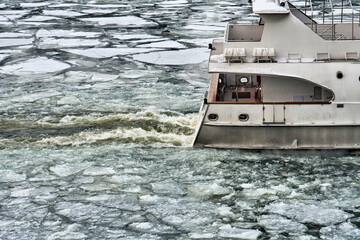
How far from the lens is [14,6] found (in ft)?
114

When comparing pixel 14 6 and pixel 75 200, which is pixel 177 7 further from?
pixel 75 200

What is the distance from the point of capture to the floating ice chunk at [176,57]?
2144cm

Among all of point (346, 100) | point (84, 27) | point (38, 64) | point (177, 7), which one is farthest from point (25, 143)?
point (177, 7)

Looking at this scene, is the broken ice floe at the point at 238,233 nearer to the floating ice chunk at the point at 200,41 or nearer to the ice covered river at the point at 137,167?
the ice covered river at the point at 137,167

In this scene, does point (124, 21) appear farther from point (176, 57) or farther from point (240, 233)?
point (240, 233)

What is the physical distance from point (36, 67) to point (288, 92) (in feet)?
34.0

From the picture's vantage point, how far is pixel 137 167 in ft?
40.7

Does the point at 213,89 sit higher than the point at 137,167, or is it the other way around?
the point at 213,89

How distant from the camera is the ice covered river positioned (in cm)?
997

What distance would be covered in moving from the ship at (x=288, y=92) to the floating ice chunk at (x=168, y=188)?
186 cm

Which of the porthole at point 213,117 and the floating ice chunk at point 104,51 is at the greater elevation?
the porthole at point 213,117

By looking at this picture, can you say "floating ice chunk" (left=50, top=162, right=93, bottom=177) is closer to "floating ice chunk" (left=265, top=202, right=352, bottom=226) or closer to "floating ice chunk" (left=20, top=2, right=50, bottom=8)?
"floating ice chunk" (left=265, top=202, right=352, bottom=226)

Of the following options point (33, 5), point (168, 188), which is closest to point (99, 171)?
point (168, 188)

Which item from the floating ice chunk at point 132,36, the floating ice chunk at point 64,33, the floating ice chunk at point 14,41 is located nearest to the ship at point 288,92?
the floating ice chunk at point 132,36
